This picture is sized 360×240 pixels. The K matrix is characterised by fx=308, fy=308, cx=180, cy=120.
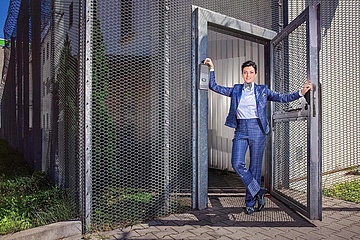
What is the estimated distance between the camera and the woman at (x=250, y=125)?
3.45 m

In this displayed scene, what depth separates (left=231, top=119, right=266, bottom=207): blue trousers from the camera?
3.44 m

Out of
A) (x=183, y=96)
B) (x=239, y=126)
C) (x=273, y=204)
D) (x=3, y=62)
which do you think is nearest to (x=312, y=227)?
(x=273, y=204)

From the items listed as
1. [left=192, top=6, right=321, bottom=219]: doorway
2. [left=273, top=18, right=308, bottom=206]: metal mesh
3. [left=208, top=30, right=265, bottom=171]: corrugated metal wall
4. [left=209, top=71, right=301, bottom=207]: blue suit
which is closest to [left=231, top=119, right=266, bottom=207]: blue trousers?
[left=209, top=71, right=301, bottom=207]: blue suit

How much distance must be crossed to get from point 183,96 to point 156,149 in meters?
0.70

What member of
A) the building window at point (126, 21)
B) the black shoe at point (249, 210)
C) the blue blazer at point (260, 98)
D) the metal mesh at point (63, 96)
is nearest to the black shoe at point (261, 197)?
the black shoe at point (249, 210)

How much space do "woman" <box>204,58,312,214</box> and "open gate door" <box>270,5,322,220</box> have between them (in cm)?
33

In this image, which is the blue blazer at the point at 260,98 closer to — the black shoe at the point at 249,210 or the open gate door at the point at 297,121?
the open gate door at the point at 297,121

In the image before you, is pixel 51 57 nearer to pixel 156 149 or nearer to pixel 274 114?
pixel 156 149

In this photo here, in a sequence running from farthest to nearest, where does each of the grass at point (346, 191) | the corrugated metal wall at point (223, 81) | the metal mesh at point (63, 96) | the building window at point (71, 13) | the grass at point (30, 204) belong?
the corrugated metal wall at point (223, 81) < the grass at point (346, 191) < the building window at point (71, 13) < the metal mesh at point (63, 96) < the grass at point (30, 204)

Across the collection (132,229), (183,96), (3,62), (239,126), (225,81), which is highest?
(3,62)

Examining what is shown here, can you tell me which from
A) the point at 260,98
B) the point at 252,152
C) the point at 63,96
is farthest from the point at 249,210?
the point at 63,96

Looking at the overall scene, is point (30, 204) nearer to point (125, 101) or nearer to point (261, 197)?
point (125, 101)

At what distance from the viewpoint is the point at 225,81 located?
6586 millimetres

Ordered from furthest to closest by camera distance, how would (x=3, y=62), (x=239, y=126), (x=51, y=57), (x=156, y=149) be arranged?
(x=3, y=62) < (x=51, y=57) < (x=239, y=126) < (x=156, y=149)
